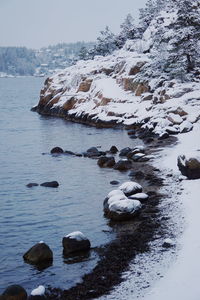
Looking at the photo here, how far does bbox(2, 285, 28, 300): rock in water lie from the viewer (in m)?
12.3

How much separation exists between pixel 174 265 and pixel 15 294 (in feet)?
16.8

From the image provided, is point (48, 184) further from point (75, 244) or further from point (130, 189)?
point (75, 244)

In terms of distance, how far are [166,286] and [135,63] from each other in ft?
168

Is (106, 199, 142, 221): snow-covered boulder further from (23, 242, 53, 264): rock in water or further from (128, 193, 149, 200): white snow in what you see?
(23, 242, 53, 264): rock in water

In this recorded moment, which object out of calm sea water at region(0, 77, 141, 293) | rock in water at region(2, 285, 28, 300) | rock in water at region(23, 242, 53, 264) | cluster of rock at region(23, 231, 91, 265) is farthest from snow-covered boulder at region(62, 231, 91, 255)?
rock in water at region(2, 285, 28, 300)

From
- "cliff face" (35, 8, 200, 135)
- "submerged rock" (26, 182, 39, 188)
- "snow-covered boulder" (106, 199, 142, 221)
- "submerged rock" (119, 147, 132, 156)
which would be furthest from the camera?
"cliff face" (35, 8, 200, 135)

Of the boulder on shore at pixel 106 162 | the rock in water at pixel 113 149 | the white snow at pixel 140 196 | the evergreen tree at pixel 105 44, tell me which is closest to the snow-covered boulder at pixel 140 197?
the white snow at pixel 140 196

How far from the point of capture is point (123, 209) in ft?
62.8

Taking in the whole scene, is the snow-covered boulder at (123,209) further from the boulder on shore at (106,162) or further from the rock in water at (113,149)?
the rock in water at (113,149)

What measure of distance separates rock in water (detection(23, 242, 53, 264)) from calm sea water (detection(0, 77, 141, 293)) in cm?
28

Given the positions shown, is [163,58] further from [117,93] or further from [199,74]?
Result: [117,93]

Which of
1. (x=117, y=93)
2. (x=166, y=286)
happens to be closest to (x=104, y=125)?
(x=117, y=93)

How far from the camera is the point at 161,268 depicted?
533 inches

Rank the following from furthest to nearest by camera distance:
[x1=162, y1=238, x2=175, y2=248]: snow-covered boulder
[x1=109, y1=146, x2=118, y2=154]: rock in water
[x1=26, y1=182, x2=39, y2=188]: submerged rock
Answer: [x1=109, y1=146, x2=118, y2=154]: rock in water → [x1=26, y1=182, x2=39, y2=188]: submerged rock → [x1=162, y1=238, x2=175, y2=248]: snow-covered boulder
